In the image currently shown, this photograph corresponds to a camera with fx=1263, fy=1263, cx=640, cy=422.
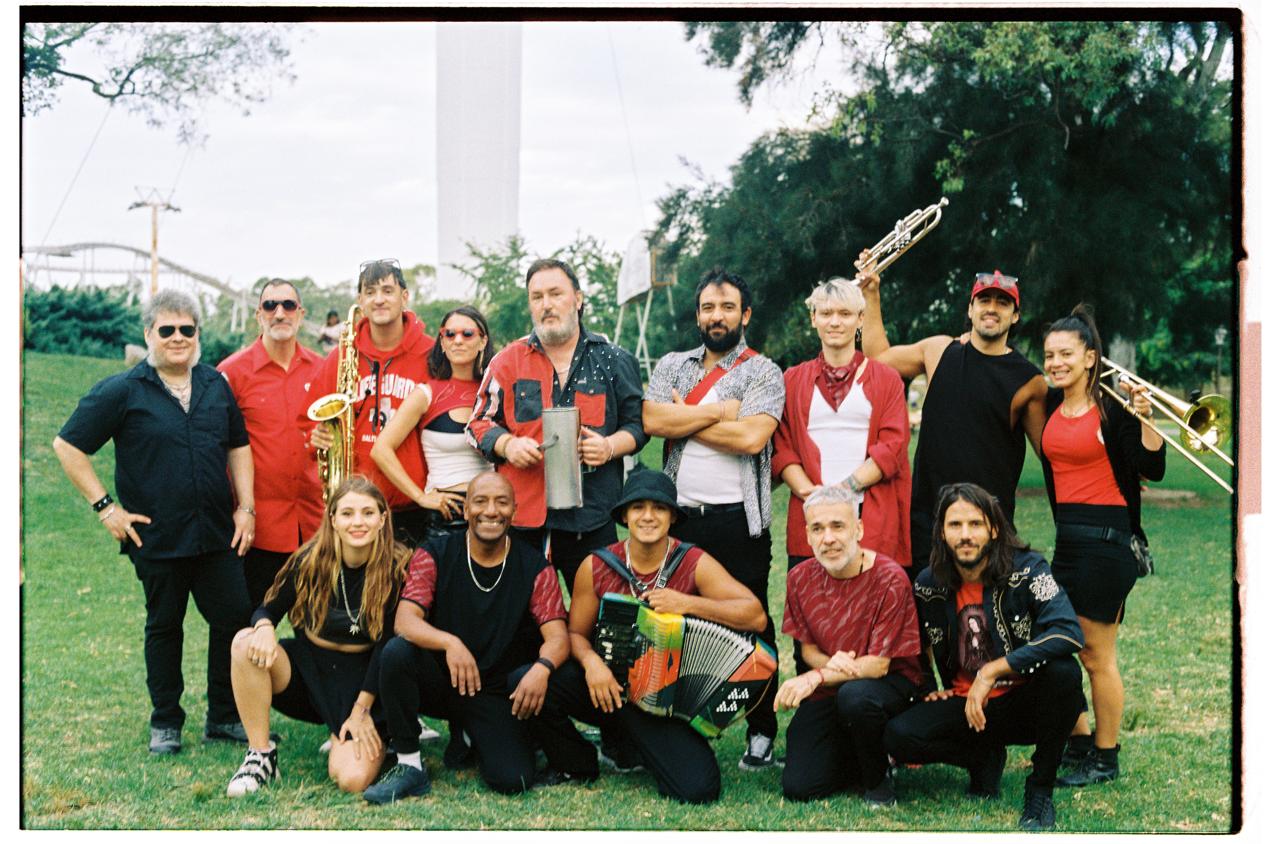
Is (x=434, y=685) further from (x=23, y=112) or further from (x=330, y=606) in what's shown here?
(x=23, y=112)

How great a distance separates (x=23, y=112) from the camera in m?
5.09

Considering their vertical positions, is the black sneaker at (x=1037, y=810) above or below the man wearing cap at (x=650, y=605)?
below

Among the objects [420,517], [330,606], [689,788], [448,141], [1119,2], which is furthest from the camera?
[448,141]

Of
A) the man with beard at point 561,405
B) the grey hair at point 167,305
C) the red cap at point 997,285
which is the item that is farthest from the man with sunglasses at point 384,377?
the red cap at point 997,285

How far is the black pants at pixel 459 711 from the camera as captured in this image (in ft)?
17.1

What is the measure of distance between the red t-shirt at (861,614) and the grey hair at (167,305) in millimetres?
2968

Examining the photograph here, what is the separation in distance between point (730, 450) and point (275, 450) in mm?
2181

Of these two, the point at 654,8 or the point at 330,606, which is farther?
the point at 330,606

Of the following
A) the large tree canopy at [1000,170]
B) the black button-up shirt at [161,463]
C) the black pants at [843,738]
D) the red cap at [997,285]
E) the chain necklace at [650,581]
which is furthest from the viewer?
the large tree canopy at [1000,170]

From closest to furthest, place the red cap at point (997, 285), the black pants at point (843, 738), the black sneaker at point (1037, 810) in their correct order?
the black sneaker at point (1037, 810)
the black pants at point (843, 738)
the red cap at point (997, 285)

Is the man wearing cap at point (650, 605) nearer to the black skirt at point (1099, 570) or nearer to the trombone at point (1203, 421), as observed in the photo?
the black skirt at point (1099, 570)

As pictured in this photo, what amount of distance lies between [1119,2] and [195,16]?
347 cm

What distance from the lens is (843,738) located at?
519 cm

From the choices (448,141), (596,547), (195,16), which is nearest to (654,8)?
(195,16)
